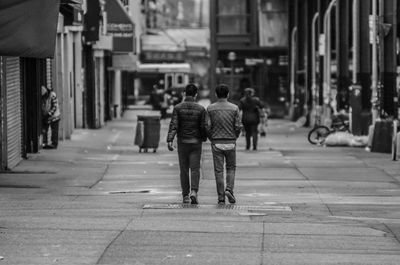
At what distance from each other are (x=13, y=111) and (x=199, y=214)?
10.9 metres

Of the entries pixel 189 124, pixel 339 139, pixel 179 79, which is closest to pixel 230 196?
pixel 189 124

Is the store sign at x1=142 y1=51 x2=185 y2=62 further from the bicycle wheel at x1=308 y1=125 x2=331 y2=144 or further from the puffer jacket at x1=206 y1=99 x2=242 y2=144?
the puffer jacket at x1=206 y1=99 x2=242 y2=144

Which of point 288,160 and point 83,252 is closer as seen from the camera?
point 83,252

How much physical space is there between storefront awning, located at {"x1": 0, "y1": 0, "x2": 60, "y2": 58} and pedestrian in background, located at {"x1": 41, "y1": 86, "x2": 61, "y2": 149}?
46.1 feet

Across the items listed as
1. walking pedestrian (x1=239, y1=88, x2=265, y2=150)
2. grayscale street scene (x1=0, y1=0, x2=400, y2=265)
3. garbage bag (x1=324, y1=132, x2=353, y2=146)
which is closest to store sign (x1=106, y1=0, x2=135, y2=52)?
grayscale street scene (x1=0, y1=0, x2=400, y2=265)

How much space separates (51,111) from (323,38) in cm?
2038

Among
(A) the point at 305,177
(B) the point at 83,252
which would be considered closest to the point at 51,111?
(A) the point at 305,177

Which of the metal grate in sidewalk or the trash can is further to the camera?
the trash can

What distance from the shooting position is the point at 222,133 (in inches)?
673

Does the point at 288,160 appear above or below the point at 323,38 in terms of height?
below

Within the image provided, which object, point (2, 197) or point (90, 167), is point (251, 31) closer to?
point (90, 167)

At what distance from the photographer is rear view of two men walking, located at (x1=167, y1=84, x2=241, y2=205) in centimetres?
1706

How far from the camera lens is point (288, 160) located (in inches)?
1118

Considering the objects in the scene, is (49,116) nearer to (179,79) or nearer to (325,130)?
(325,130)
